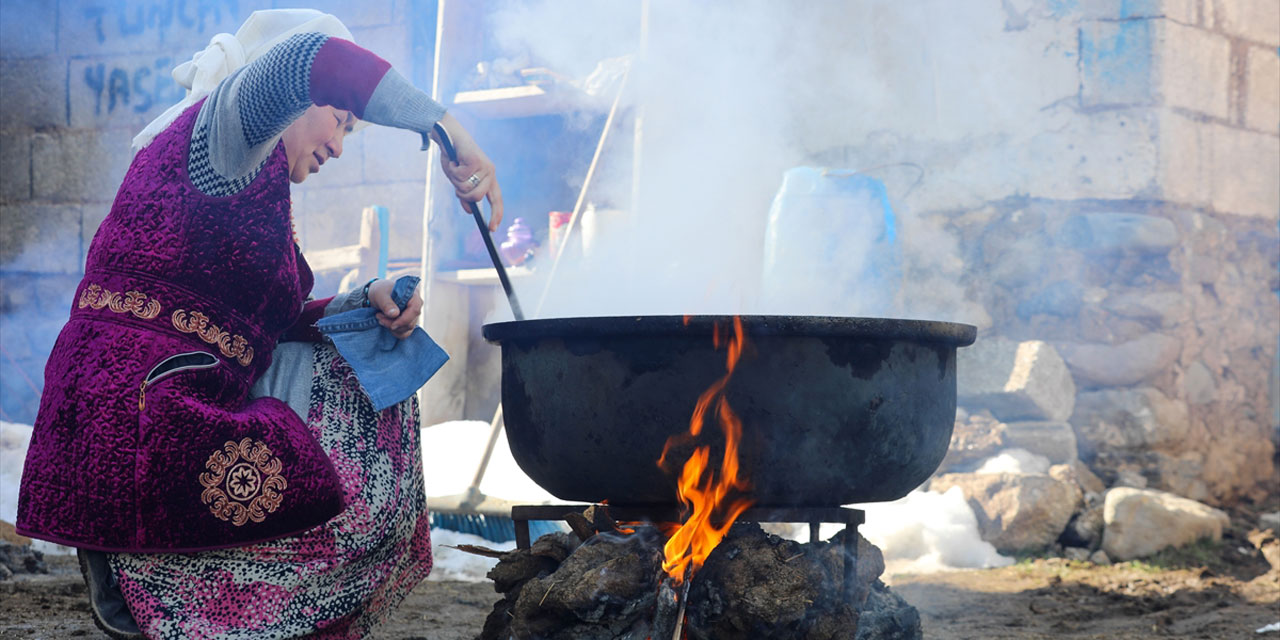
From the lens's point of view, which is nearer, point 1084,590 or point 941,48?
point 1084,590

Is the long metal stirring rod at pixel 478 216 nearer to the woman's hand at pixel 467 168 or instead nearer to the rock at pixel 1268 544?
the woman's hand at pixel 467 168

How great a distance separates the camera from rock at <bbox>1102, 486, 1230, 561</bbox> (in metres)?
3.93

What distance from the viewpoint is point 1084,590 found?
3.55 metres

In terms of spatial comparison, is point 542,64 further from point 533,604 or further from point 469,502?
point 533,604

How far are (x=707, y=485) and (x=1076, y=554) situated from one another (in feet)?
8.75

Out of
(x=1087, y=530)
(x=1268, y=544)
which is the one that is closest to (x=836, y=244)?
(x=1087, y=530)

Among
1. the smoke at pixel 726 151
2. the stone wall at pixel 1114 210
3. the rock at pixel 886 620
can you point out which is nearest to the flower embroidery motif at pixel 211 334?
the rock at pixel 886 620

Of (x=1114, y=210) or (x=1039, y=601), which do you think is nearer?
(x=1039, y=601)

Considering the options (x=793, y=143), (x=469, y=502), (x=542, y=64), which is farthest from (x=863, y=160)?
(x=469, y=502)

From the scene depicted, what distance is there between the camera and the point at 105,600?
1.95m

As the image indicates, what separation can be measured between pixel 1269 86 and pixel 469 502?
4264 mm

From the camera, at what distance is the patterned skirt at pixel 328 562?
75.5 inches

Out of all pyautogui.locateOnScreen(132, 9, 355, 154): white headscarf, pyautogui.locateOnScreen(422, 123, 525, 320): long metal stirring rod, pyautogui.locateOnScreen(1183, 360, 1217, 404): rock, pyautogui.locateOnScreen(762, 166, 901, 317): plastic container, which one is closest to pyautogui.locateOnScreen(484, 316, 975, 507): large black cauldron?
pyautogui.locateOnScreen(422, 123, 525, 320): long metal stirring rod

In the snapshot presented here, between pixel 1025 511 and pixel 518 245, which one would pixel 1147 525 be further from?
pixel 518 245
